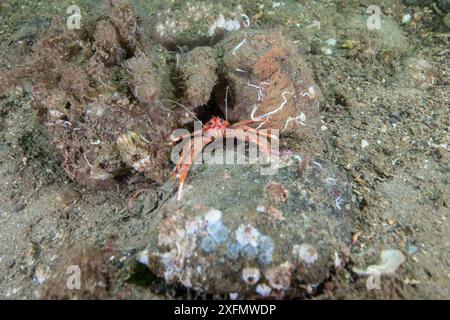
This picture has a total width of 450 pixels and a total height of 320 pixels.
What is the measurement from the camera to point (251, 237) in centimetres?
261

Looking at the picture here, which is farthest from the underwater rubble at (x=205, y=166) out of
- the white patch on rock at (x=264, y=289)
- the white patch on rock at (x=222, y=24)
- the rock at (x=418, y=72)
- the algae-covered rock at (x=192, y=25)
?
the rock at (x=418, y=72)

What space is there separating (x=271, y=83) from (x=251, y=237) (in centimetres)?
175

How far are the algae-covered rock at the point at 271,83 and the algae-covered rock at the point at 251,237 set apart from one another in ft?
2.70

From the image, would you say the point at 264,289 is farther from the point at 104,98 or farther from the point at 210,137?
the point at 104,98

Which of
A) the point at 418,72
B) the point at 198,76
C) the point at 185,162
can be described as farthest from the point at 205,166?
the point at 418,72

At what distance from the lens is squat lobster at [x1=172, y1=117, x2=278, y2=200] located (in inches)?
135

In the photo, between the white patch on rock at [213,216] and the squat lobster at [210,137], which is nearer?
the white patch on rock at [213,216]

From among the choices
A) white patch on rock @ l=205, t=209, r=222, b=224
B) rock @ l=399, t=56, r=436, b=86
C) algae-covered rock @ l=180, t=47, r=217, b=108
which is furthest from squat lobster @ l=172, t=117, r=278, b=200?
rock @ l=399, t=56, r=436, b=86

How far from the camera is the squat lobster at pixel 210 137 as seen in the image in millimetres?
3434

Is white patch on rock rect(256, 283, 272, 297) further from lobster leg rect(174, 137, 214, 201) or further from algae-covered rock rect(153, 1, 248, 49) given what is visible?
algae-covered rock rect(153, 1, 248, 49)

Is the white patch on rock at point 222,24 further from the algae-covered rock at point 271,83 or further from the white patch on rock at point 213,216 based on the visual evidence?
the white patch on rock at point 213,216

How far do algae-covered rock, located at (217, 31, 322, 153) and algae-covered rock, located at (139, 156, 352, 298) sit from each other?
82 cm
